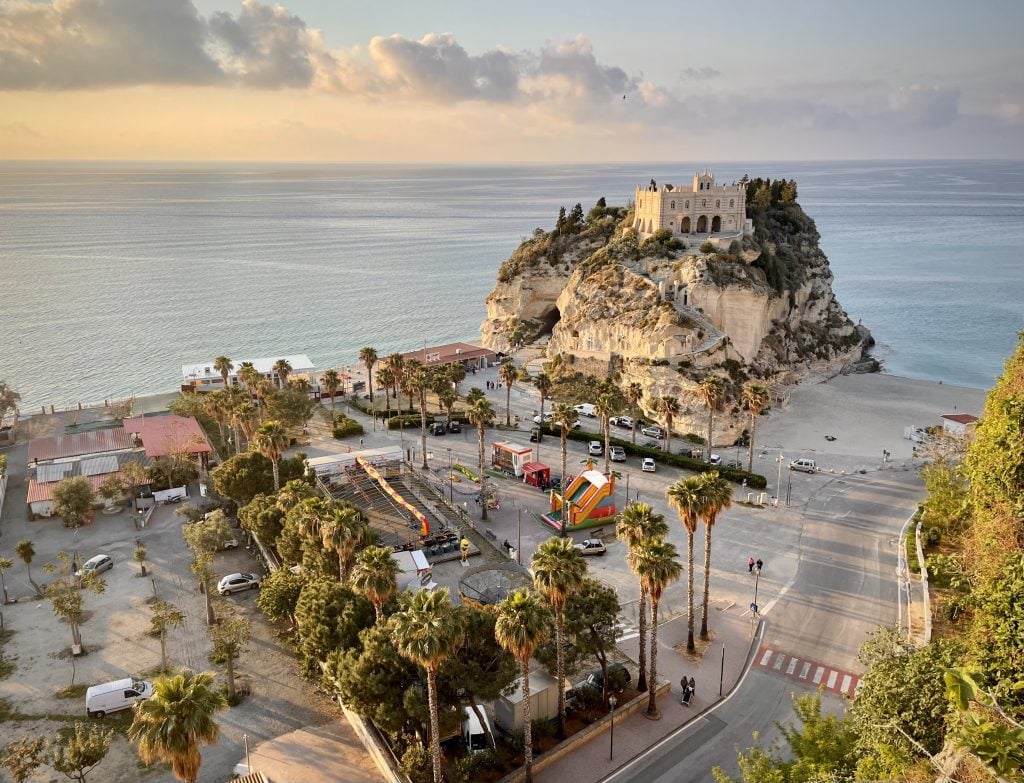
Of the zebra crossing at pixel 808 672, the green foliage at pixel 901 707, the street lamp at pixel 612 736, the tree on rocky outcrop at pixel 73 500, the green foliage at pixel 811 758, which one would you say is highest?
the green foliage at pixel 901 707

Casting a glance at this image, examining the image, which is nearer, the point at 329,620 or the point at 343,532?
the point at 329,620

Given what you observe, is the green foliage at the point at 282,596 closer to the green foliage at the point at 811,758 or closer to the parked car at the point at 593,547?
the parked car at the point at 593,547

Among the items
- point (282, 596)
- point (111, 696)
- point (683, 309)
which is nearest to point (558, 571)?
point (282, 596)

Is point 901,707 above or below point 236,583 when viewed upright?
above

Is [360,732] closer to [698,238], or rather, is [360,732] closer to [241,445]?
[241,445]

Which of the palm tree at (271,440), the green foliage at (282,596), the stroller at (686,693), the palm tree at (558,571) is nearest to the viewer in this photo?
the palm tree at (558,571)

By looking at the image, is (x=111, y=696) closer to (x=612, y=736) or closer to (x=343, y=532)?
(x=343, y=532)

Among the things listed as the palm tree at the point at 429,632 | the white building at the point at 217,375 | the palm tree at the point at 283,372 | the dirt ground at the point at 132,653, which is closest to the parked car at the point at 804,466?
the dirt ground at the point at 132,653
